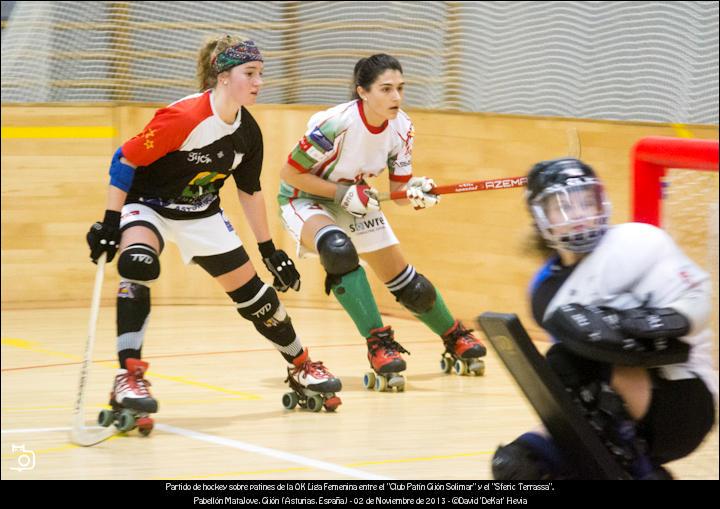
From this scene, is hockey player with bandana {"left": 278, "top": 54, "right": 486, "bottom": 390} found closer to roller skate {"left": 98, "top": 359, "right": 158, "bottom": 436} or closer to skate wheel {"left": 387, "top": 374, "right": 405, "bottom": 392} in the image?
skate wheel {"left": 387, "top": 374, "right": 405, "bottom": 392}

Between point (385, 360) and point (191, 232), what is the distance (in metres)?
1.21

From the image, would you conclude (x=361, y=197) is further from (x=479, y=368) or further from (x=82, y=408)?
(x=82, y=408)

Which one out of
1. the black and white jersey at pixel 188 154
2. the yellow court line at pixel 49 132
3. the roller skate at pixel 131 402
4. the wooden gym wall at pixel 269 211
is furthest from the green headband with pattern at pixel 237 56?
the yellow court line at pixel 49 132

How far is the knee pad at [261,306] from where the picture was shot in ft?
15.0

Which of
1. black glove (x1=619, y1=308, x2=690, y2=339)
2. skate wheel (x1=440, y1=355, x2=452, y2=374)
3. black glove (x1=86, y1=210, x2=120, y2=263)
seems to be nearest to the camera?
black glove (x1=619, y1=308, x2=690, y2=339)

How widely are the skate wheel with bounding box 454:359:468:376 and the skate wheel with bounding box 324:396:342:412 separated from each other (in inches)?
41.0

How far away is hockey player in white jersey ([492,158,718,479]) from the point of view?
7.30ft

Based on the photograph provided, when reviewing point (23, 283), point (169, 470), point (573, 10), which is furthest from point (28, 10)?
point (169, 470)

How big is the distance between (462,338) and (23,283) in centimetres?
391

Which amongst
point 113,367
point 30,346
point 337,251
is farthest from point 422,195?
point 30,346

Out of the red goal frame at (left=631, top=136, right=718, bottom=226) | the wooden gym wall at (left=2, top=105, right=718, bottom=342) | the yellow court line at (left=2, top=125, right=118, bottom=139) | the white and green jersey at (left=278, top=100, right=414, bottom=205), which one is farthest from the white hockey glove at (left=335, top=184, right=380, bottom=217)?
the yellow court line at (left=2, top=125, right=118, bottom=139)

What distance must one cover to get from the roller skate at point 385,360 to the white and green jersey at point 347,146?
0.71 metres

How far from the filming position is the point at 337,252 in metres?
5.00

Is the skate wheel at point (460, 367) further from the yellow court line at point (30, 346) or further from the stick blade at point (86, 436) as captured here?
the yellow court line at point (30, 346)
